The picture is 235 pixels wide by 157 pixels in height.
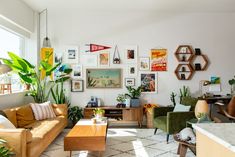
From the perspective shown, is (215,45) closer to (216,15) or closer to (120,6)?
(216,15)

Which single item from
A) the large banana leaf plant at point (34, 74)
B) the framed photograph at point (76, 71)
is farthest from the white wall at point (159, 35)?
the large banana leaf plant at point (34, 74)

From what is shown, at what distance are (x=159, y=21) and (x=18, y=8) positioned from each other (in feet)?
10.8

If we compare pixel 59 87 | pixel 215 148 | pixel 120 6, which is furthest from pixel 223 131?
pixel 59 87

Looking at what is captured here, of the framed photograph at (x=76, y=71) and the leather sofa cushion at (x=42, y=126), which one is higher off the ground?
the framed photograph at (x=76, y=71)

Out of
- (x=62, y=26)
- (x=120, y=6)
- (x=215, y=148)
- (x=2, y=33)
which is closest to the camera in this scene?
(x=215, y=148)

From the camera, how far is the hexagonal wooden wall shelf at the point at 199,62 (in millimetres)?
6091

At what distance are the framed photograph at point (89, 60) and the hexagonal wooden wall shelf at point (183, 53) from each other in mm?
2070

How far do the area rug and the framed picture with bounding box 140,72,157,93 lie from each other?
114 centimetres

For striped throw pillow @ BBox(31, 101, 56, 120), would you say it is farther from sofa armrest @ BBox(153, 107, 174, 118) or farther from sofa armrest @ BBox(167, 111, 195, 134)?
sofa armrest @ BBox(167, 111, 195, 134)

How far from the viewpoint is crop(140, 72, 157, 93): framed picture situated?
608 centimetres

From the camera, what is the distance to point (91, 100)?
5953 mm

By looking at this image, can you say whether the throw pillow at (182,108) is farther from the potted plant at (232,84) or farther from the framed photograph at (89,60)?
the framed photograph at (89,60)

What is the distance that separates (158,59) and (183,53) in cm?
66

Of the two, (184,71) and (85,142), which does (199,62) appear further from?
(85,142)
